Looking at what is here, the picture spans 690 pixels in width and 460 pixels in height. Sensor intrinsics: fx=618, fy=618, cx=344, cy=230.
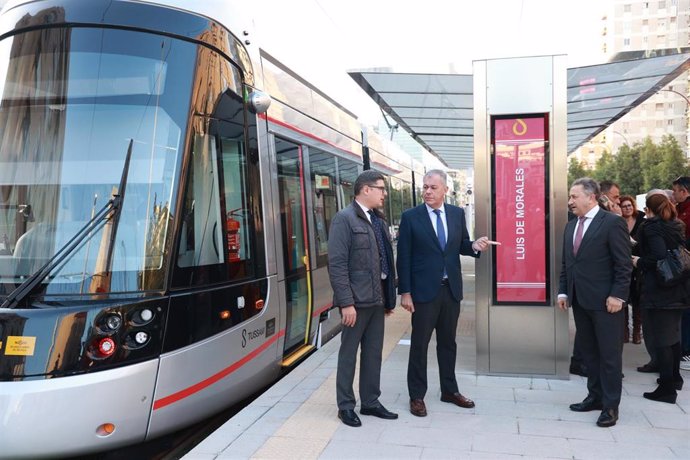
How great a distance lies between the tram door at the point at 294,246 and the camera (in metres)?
5.84

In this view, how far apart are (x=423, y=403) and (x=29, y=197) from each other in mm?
3076

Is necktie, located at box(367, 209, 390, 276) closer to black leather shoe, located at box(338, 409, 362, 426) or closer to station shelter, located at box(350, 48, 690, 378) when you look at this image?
black leather shoe, located at box(338, 409, 362, 426)

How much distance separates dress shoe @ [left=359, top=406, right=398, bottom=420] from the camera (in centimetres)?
440

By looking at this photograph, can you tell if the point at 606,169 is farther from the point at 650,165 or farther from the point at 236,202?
the point at 236,202

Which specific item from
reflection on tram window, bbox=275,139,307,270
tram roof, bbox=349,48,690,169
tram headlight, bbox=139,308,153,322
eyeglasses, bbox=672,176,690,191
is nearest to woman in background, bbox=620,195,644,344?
eyeglasses, bbox=672,176,690,191

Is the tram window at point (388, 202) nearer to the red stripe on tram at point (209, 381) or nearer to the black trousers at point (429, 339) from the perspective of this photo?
the red stripe on tram at point (209, 381)

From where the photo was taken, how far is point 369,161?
10227 mm

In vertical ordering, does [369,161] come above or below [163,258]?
above

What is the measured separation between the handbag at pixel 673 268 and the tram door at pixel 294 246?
122 inches

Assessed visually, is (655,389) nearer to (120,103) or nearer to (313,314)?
(313,314)

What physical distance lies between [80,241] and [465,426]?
2817mm

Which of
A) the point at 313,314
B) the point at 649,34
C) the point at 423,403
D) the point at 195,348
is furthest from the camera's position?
the point at 649,34

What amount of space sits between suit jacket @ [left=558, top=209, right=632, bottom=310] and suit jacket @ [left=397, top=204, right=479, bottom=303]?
0.87 meters

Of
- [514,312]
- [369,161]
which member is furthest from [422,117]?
[514,312]
